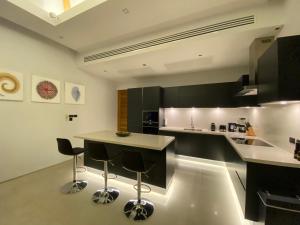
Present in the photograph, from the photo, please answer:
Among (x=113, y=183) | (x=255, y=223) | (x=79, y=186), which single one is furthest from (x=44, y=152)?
(x=255, y=223)

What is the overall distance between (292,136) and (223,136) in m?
1.76

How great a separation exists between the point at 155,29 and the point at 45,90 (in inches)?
117

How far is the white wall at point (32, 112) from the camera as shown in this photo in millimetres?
2752

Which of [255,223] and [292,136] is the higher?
[292,136]

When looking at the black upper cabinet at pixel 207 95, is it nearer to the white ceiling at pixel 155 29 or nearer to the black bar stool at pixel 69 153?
the white ceiling at pixel 155 29

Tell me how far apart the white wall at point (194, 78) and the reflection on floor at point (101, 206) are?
279 cm

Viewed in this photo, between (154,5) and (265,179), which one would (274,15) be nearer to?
(154,5)

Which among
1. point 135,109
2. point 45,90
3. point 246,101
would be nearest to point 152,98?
point 135,109

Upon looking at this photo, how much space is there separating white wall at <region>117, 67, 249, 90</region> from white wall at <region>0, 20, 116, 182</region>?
2.15 m

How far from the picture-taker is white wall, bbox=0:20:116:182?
9.03ft

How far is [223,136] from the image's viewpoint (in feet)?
11.6

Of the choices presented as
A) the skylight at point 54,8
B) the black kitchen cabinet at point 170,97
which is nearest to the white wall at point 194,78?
the black kitchen cabinet at point 170,97

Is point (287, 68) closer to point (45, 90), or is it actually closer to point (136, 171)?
point (136, 171)

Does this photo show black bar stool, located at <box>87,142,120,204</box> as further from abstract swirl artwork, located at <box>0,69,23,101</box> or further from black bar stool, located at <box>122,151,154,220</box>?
abstract swirl artwork, located at <box>0,69,23,101</box>
